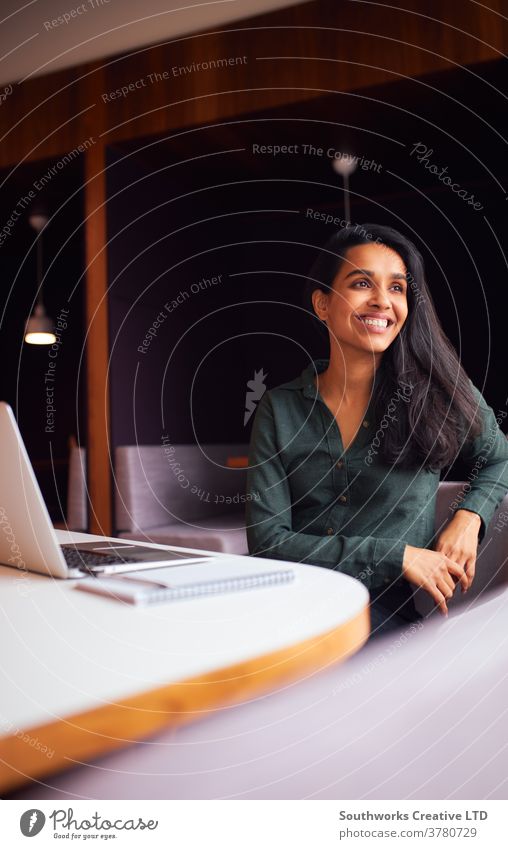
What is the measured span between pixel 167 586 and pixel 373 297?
2.91ft

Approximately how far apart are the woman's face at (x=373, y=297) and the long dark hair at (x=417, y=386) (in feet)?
0.05

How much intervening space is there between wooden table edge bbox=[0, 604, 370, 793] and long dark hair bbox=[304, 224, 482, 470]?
0.75m

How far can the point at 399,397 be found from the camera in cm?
131

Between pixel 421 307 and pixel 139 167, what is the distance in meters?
1.91

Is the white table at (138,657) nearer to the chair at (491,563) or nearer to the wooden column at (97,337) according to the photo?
the chair at (491,563)

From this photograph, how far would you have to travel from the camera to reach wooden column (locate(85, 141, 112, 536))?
2.72m

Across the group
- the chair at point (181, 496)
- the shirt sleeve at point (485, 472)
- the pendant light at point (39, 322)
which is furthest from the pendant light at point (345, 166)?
the shirt sleeve at point (485, 472)

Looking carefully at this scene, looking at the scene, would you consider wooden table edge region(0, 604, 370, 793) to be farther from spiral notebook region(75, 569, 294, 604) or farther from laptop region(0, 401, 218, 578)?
laptop region(0, 401, 218, 578)

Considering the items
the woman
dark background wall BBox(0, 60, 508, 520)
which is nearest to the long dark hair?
the woman

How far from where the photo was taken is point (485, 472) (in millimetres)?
1236

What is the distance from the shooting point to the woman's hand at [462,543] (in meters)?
1.10

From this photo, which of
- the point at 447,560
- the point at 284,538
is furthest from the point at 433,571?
the point at 284,538

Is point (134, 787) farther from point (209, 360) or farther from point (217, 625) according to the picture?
point (209, 360)
